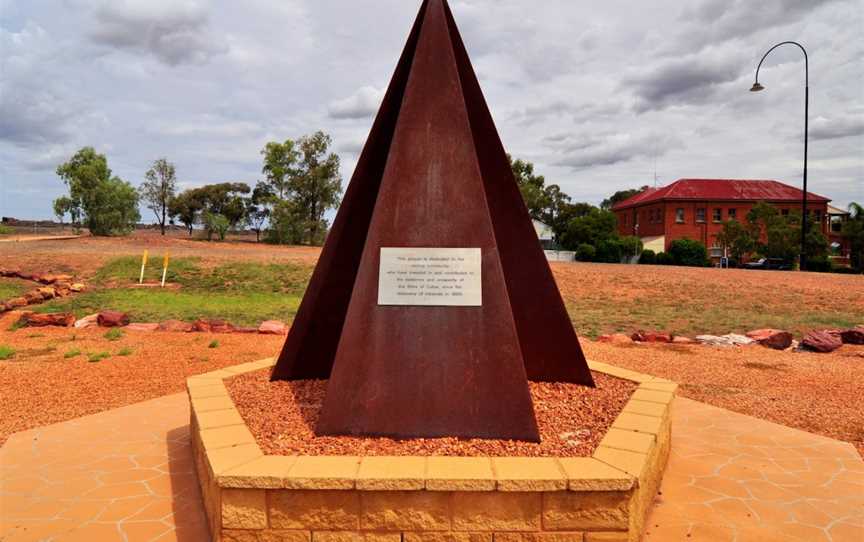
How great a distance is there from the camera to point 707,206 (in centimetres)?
4872

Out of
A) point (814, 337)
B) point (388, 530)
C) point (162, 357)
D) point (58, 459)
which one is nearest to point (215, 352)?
point (162, 357)

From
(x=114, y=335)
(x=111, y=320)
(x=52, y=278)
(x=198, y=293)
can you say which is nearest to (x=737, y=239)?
(x=198, y=293)

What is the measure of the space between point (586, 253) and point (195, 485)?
3769 cm

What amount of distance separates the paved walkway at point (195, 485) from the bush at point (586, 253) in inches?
1357

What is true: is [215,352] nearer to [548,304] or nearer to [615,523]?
[548,304]

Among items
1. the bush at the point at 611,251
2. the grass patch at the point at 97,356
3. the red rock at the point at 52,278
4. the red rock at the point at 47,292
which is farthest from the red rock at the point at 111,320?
the bush at the point at 611,251

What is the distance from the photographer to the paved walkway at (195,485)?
11.6 ft

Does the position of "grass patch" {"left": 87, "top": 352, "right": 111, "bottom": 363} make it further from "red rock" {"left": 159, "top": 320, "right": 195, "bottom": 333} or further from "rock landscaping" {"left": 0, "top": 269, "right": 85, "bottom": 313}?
"rock landscaping" {"left": 0, "top": 269, "right": 85, "bottom": 313}

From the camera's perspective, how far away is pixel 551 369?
5.28 metres

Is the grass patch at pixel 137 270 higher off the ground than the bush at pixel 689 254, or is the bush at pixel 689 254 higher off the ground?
the bush at pixel 689 254

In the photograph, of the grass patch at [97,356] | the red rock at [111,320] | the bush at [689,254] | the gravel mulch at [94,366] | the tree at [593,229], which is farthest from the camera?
the tree at [593,229]

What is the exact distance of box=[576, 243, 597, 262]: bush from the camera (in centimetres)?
3906

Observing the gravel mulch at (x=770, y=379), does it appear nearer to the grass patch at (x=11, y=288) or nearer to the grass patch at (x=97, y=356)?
the grass patch at (x=97, y=356)

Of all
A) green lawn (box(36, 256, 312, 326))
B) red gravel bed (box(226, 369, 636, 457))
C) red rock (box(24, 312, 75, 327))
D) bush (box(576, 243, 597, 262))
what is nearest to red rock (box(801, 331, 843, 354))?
red gravel bed (box(226, 369, 636, 457))
